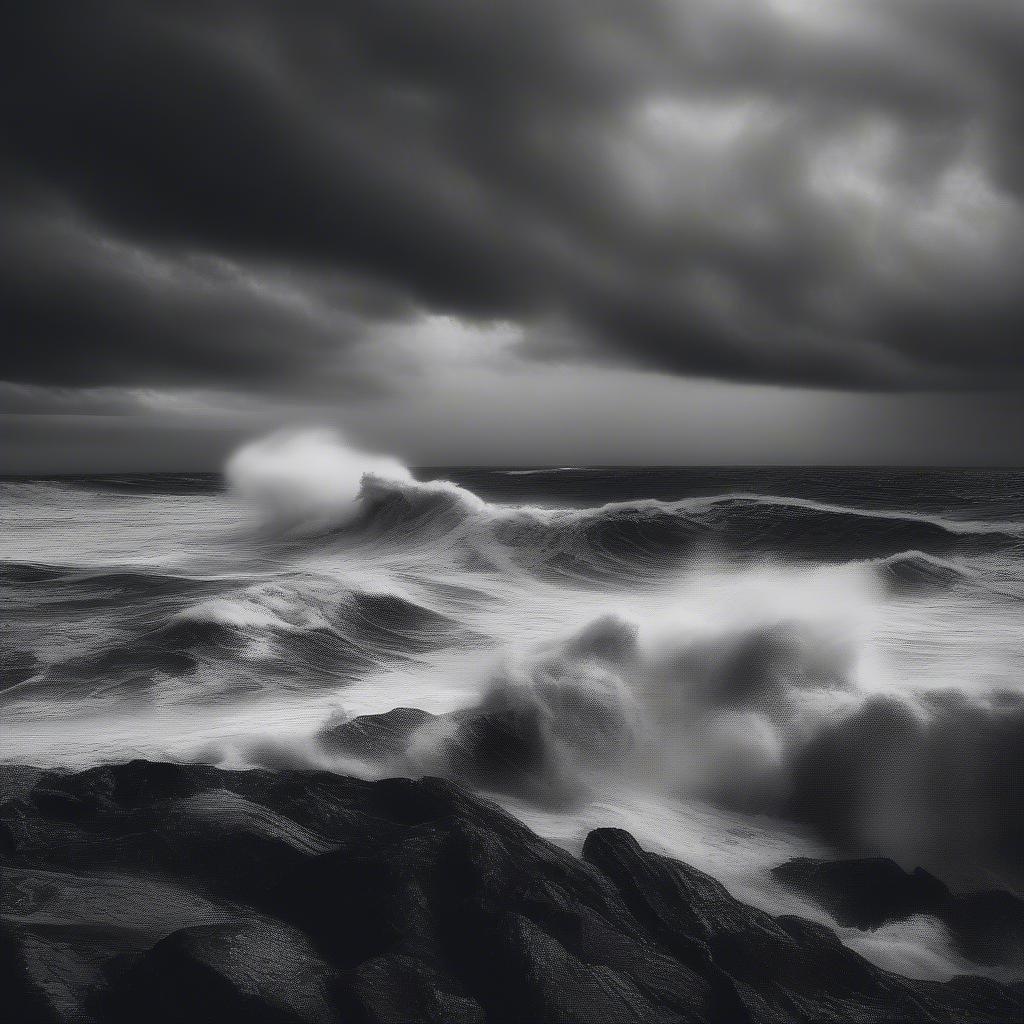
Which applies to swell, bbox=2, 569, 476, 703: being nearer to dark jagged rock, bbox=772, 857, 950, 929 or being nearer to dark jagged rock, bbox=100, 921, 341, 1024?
dark jagged rock, bbox=100, 921, 341, 1024

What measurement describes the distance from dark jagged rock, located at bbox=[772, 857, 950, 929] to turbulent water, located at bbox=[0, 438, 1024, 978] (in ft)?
0.34

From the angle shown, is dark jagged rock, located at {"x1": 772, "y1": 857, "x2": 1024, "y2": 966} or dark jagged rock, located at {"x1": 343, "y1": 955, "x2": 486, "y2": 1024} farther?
dark jagged rock, located at {"x1": 772, "y1": 857, "x2": 1024, "y2": 966}

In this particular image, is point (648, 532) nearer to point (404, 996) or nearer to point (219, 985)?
point (404, 996)

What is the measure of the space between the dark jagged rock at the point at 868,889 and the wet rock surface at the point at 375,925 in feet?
0.85

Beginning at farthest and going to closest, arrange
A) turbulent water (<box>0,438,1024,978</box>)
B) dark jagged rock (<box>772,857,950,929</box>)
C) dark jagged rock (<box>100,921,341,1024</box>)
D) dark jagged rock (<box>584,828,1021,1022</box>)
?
turbulent water (<box>0,438,1024,978</box>) → dark jagged rock (<box>772,857,950,929</box>) → dark jagged rock (<box>584,828,1021,1022</box>) → dark jagged rock (<box>100,921,341,1024</box>)

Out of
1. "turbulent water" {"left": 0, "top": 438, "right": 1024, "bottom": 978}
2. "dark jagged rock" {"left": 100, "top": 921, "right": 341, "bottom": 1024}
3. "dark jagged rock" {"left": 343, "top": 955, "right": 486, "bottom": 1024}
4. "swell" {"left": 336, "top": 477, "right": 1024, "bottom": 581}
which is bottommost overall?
"turbulent water" {"left": 0, "top": 438, "right": 1024, "bottom": 978}

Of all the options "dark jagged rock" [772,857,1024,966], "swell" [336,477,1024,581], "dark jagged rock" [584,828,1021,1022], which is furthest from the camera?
"swell" [336,477,1024,581]

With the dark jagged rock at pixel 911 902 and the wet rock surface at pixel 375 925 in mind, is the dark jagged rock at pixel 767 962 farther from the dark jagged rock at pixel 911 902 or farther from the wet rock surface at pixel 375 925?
the dark jagged rock at pixel 911 902

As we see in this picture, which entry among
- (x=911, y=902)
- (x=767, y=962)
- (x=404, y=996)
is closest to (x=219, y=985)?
(x=404, y=996)

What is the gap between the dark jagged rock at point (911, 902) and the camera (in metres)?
3.58

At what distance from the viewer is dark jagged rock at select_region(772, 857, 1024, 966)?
11.8 feet

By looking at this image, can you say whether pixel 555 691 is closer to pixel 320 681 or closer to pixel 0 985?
pixel 320 681

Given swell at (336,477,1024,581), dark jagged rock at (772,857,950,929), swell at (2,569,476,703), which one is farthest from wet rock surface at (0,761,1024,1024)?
swell at (336,477,1024,581)

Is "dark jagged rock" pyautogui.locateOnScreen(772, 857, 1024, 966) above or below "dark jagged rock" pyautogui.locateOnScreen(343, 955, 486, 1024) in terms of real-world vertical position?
below
